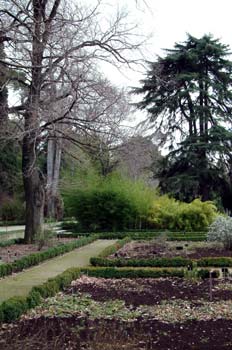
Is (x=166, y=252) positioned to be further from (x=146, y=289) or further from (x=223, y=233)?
(x=146, y=289)

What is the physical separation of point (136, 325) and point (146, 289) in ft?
8.13

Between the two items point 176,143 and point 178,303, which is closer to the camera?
point 178,303

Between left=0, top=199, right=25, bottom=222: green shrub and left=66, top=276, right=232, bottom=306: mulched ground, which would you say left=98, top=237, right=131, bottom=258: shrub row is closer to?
left=66, top=276, right=232, bottom=306: mulched ground

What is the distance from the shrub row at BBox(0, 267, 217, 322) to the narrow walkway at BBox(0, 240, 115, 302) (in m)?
0.60

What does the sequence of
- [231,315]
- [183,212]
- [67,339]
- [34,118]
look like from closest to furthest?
[67,339] < [231,315] < [34,118] < [183,212]

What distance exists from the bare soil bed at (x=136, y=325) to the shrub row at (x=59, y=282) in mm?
159

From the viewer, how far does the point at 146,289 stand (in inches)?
313

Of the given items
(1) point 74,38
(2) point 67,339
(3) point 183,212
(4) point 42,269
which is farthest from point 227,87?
(2) point 67,339

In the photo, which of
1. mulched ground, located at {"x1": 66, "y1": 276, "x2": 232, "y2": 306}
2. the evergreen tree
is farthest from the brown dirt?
the evergreen tree

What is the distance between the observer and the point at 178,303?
6703mm

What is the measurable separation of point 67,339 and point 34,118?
1048cm

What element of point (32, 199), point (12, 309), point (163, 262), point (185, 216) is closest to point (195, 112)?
point (185, 216)

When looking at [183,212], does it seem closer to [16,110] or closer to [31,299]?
[16,110]

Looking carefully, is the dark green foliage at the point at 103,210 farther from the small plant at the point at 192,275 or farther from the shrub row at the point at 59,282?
the small plant at the point at 192,275
